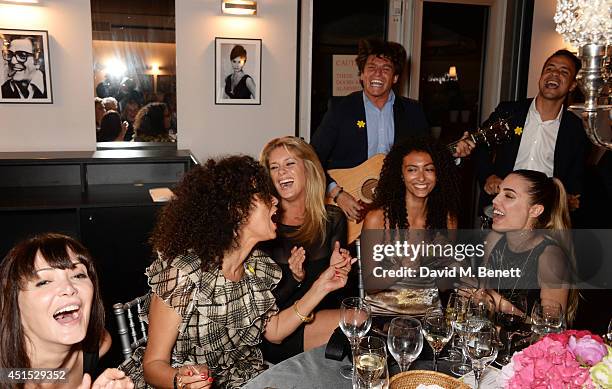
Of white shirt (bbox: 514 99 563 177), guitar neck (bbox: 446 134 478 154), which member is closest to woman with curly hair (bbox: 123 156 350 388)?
guitar neck (bbox: 446 134 478 154)

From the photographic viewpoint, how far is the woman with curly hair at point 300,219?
278cm

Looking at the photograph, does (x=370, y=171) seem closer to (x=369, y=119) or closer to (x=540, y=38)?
(x=369, y=119)

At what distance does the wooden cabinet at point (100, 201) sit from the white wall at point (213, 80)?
34cm

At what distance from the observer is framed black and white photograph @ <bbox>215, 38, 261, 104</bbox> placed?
4789mm

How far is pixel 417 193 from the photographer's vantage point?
312cm

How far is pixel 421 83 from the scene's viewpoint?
558cm

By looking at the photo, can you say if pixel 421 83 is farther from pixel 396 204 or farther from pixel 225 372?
pixel 225 372

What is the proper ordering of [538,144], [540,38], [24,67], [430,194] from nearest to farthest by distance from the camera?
[430,194], [538,144], [24,67], [540,38]

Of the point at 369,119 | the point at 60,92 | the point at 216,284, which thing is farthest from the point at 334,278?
the point at 60,92

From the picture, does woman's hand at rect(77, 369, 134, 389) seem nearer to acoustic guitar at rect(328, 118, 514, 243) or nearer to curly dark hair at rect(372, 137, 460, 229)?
curly dark hair at rect(372, 137, 460, 229)

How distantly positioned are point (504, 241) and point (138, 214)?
97.2 inches

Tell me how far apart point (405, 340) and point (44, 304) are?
101 centimetres

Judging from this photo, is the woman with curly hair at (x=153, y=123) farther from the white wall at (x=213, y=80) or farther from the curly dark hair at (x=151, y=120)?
the white wall at (x=213, y=80)

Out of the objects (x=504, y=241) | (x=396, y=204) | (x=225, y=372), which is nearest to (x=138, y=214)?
(x=396, y=204)
